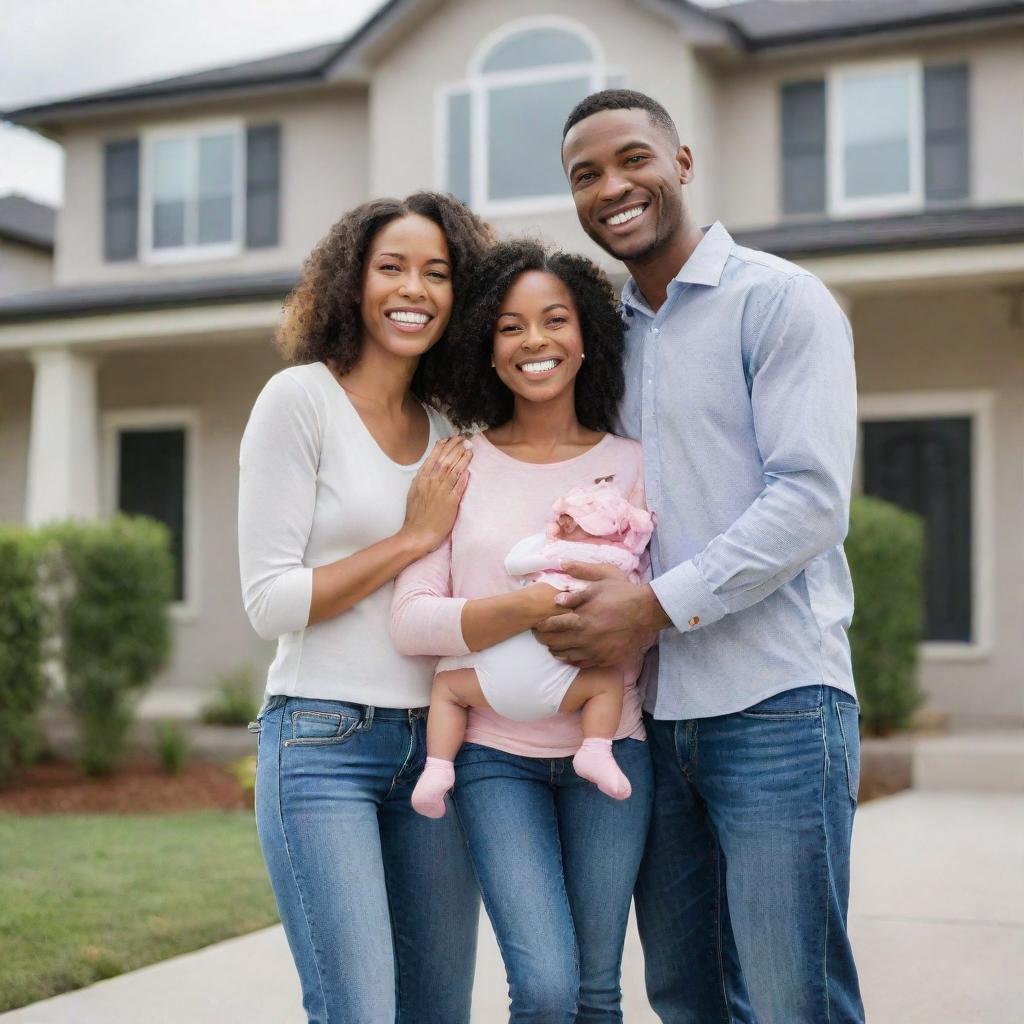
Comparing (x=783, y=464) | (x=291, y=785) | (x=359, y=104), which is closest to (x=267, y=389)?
(x=291, y=785)

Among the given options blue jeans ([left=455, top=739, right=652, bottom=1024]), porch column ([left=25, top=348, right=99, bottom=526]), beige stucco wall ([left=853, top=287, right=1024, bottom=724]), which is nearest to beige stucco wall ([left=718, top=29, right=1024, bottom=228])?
beige stucco wall ([left=853, top=287, right=1024, bottom=724])

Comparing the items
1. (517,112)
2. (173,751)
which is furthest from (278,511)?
(517,112)

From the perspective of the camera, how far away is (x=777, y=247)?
11234mm

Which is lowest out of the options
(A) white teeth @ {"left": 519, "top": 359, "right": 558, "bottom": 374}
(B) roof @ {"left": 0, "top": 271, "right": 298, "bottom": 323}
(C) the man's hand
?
(C) the man's hand

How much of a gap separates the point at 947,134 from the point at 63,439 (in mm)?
8847

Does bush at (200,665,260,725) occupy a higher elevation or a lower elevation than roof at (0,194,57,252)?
lower

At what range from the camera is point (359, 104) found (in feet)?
46.9

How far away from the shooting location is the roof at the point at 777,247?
10.7 meters

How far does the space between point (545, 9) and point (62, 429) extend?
6.24 meters

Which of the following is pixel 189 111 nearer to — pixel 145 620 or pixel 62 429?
pixel 62 429

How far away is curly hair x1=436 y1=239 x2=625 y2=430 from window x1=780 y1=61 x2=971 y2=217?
32.7 feet

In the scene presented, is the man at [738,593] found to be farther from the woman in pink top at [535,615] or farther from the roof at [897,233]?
the roof at [897,233]

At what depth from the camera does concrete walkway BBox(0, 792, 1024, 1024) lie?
459cm

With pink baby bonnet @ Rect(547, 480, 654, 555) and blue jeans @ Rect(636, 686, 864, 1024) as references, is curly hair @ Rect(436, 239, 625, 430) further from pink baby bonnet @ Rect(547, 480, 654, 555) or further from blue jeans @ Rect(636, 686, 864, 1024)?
blue jeans @ Rect(636, 686, 864, 1024)
